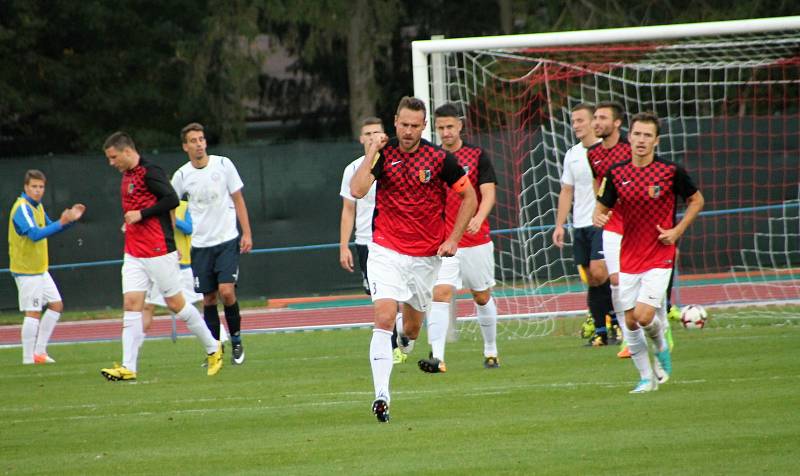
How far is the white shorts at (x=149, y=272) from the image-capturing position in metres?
11.9

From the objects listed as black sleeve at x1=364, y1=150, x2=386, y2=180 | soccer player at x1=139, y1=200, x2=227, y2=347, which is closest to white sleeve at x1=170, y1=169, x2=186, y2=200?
soccer player at x1=139, y1=200, x2=227, y2=347

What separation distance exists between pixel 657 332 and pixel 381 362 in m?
2.34

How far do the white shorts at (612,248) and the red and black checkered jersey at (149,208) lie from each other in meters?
4.02

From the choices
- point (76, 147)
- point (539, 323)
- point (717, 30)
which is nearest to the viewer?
point (717, 30)

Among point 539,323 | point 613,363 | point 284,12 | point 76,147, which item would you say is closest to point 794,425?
point 613,363

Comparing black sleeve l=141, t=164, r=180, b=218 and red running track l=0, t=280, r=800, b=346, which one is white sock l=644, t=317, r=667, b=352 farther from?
red running track l=0, t=280, r=800, b=346

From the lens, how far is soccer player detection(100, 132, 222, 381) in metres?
11.9

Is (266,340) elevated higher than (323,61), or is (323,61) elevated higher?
(323,61)

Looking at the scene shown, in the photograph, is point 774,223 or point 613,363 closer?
point 613,363

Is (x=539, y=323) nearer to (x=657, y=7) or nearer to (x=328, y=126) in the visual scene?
(x=657, y=7)

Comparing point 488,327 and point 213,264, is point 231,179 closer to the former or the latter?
point 213,264

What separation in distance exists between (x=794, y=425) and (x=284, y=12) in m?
21.8

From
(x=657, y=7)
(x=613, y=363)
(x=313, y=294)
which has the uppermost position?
(x=657, y=7)

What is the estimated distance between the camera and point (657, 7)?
2916 cm
